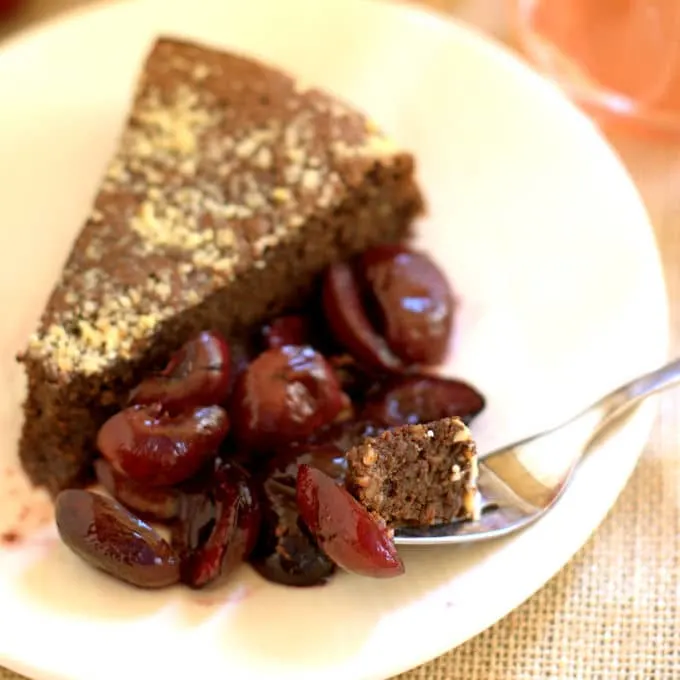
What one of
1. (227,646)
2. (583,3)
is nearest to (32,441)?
(227,646)

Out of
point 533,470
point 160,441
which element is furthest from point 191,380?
point 533,470

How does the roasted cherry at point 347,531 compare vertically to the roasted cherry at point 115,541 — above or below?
above

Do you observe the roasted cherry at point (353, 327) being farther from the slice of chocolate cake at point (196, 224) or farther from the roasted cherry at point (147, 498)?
the roasted cherry at point (147, 498)

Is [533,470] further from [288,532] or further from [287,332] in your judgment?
→ [287,332]

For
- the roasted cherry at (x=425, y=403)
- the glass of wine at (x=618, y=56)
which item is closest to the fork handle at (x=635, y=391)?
the roasted cherry at (x=425, y=403)

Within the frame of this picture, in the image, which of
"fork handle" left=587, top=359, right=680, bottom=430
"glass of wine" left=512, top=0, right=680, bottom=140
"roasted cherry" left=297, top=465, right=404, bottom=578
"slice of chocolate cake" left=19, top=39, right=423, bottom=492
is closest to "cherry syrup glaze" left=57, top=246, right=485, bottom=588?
"roasted cherry" left=297, top=465, right=404, bottom=578

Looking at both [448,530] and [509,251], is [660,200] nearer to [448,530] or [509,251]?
[509,251]
